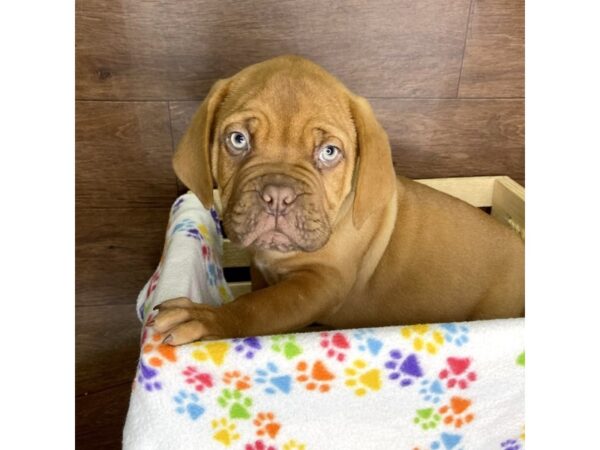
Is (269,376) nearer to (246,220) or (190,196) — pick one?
(246,220)

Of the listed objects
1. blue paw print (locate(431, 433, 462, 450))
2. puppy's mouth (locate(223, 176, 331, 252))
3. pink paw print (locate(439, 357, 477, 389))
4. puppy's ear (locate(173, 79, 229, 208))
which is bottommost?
blue paw print (locate(431, 433, 462, 450))

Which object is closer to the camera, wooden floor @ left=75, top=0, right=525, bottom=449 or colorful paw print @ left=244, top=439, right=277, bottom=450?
colorful paw print @ left=244, top=439, right=277, bottom=450

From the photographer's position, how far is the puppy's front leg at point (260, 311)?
3.83ft

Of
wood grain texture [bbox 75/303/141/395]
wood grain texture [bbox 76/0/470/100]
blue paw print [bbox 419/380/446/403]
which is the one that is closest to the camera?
blue paw print [bbox 419/380/446/403]

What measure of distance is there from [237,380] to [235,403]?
8cm

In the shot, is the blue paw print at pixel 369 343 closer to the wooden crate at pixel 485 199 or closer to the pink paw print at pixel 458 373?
the pink paw print at pixel 458 373

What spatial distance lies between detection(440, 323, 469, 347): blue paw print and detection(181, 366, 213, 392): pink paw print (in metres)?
0.49

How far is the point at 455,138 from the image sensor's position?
8.08 ft

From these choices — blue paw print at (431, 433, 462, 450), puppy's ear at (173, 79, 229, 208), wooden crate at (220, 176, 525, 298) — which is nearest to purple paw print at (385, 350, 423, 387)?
blue paw print at (431, 433, 462, 450)

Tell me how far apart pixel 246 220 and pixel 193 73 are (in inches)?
40.6

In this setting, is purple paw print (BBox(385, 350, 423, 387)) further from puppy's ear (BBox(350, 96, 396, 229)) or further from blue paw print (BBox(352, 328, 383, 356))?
puppy's ear (BBox(350, 96, 396, 229))

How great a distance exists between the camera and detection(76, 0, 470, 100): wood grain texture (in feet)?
7.08
